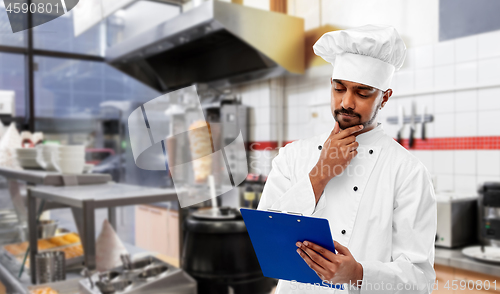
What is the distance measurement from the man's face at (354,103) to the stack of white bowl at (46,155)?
1338 mm

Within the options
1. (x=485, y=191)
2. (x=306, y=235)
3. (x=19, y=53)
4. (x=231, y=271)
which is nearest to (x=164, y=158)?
(x=306, y=235)

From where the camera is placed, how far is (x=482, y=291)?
5.29 ft

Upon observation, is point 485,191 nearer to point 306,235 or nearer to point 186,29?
point 306,235

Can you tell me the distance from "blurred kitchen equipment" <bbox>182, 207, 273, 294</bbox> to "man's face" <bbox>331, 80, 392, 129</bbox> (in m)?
1.37

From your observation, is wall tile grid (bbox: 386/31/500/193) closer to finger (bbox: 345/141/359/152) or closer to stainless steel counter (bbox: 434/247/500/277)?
stainless steel counter (bbox: 434/247/500/277)

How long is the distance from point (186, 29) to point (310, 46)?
0.96 meters

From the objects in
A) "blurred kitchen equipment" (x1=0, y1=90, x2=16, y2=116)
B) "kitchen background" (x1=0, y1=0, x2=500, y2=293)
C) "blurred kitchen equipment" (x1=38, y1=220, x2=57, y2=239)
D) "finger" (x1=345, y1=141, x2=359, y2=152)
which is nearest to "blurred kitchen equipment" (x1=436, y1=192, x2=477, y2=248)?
"kitchen background" (x1=0, y1=0, x2=500, y2=293)

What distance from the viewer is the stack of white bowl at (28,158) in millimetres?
1877

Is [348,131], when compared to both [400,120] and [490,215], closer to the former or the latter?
[490,215]

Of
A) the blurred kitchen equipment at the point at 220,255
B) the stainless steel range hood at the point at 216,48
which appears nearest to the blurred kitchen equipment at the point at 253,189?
the blurred kitchen equipment at the point at 220,255

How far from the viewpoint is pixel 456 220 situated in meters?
1.85

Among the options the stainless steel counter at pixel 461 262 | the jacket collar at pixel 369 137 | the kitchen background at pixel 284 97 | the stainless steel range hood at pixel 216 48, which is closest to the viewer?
the jacket collar at pixel 369 137

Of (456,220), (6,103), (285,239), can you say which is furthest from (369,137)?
(6,103)

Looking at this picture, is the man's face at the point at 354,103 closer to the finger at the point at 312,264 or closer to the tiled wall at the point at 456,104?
the finger at the point at 312,264
